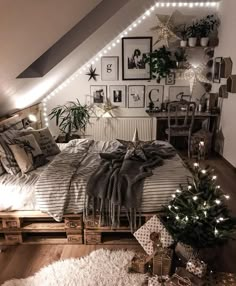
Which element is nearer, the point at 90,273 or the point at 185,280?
the point at 185,280

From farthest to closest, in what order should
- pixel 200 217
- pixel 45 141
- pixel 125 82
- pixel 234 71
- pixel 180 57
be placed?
1. pixel 125 82
2. pixel 180 57
3. pixel 234 71
4. pixel 45 141
5. pixel 200 217

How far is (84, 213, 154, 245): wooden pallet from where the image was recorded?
2.29 metres

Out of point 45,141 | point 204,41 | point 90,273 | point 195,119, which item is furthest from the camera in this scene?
point 195,119

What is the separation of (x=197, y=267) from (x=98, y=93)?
157 inches

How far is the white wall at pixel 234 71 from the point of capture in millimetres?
4023

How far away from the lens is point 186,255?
2.02m

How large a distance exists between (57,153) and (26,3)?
1.91 metres

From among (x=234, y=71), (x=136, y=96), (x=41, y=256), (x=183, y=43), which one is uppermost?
(x=183, y=43)

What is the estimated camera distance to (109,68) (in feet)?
16.7

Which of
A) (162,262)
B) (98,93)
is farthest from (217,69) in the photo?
(162,262)

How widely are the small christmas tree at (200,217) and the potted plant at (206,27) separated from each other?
11.4ft

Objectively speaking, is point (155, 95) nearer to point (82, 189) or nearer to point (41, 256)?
point (82, 189)

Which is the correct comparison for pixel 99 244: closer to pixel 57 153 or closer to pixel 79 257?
pixel 79 257

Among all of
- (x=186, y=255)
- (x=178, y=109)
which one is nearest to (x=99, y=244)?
(x=186, y=255)
